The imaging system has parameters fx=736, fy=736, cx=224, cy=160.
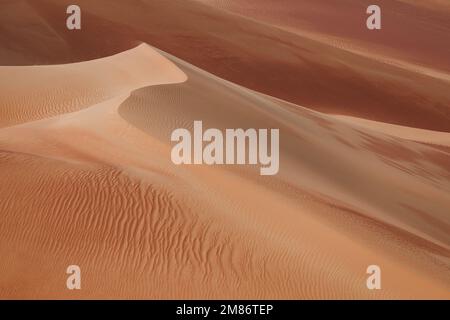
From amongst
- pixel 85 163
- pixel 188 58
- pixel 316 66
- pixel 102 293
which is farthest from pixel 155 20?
pixel 102 293

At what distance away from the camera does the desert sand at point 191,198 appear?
7867mm

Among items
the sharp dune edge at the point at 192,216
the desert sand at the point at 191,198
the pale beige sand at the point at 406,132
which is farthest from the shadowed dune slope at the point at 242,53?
the sharp dune edge at the point at 192,216

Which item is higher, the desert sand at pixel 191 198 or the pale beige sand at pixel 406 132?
the pale beige sand at pixel 406 132

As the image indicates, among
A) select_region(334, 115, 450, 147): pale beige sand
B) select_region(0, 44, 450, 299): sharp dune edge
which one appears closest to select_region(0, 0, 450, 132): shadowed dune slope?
select_region(334, 115, 450, 147): pale beige sand

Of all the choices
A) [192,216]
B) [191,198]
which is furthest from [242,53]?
[192,216]

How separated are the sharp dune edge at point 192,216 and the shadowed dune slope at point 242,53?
874 cm

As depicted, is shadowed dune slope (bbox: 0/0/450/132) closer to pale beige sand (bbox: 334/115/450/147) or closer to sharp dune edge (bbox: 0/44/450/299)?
pale beige sand (bbox: 334/115/450/147)

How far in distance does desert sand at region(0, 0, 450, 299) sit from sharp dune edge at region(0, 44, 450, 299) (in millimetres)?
21

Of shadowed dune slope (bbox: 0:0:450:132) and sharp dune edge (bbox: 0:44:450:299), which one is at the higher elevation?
shadowed dune slope (bbox: 0:0:450:132)

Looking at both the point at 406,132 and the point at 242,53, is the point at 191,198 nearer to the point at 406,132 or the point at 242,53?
the point at 406,132

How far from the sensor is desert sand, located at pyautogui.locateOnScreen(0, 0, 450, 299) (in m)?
7.87

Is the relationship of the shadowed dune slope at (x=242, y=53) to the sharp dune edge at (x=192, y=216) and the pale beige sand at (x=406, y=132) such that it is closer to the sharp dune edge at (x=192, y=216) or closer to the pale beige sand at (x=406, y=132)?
the pale beige sand at (x=406, y=132)

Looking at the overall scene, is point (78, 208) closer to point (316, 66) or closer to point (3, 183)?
A: point (3, 183)

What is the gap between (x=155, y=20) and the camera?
24438mm
